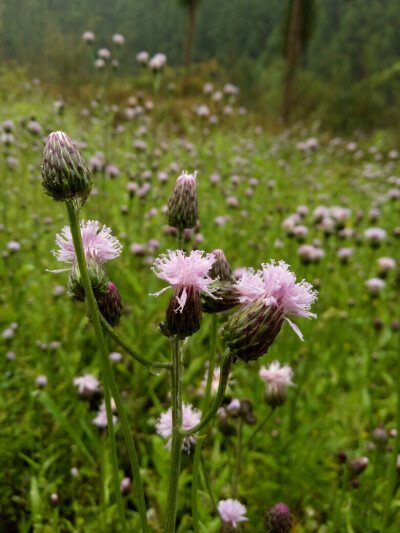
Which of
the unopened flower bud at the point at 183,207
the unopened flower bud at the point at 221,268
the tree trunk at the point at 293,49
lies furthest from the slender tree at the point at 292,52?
the unopened flower bud at the point at 221,268

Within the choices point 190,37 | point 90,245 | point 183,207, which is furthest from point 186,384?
point 190,37

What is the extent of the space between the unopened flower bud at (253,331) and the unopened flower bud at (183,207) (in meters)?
0.45

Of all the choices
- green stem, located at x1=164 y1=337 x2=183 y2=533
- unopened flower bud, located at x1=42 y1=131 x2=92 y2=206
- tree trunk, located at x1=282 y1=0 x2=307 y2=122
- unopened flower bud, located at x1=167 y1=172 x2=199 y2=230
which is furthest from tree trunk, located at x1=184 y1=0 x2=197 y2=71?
green stem, located at x1=164 y1=337 x2=183 y2=533

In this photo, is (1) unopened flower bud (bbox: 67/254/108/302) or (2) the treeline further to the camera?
(2) the treeline

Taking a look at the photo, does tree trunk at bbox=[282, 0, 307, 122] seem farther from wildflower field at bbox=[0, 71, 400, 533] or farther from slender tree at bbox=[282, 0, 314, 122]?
wildflower field at bbox=[0, 71, 400, 533]

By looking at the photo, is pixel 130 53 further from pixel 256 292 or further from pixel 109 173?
pixel 256 292

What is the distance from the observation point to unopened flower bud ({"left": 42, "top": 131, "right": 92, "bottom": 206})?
780 millimetres

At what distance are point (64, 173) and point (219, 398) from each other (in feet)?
1.67

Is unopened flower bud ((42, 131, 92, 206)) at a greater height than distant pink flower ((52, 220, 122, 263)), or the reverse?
unopened flower bud ((42, 131, 92, 206))

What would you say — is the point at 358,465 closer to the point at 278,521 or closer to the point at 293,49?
the point at 278,521

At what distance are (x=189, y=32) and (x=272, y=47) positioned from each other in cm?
2671

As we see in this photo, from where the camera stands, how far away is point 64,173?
78 cm

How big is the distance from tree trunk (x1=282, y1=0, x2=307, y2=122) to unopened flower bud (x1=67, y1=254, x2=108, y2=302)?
12271 mm

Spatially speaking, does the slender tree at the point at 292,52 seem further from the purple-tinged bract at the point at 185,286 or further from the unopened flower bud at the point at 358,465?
the purple-tinged bract at the point at 185,286
